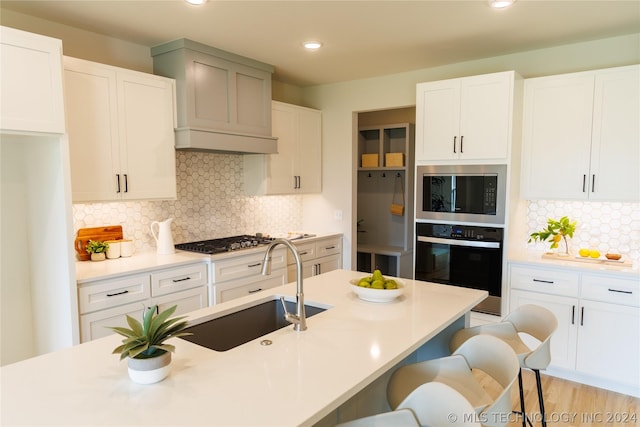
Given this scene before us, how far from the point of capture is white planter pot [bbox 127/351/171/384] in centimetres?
129

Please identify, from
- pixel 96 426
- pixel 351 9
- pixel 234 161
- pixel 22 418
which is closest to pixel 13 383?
pixel 22 418

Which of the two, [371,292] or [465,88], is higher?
[465,88]

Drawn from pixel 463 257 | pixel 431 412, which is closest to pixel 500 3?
pixel 463 257

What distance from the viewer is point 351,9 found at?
2705mm

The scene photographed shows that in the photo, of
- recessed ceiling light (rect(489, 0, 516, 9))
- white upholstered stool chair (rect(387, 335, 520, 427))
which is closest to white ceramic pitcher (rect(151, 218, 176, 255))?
white upholstered stool chair (rect(387, 335, 520, 427))

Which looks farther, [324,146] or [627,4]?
[324,146]

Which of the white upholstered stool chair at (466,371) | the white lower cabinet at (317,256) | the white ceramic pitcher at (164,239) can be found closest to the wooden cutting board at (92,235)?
the white ceramic pitcher at (164,239)

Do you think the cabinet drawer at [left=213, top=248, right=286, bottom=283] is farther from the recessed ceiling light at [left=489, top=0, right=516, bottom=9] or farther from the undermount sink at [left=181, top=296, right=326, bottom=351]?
the recessed ceiling light at [left=489, top=0, right=516, bottom=9]

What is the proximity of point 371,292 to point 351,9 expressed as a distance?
5.96 feet

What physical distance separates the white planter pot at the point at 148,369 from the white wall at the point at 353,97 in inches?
139

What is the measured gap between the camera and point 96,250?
306cm

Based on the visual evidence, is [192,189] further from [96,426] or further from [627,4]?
[627,4]

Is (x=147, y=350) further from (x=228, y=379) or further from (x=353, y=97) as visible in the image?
(x=353, y=97)

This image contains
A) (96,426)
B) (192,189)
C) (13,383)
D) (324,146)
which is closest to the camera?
(96,426)
